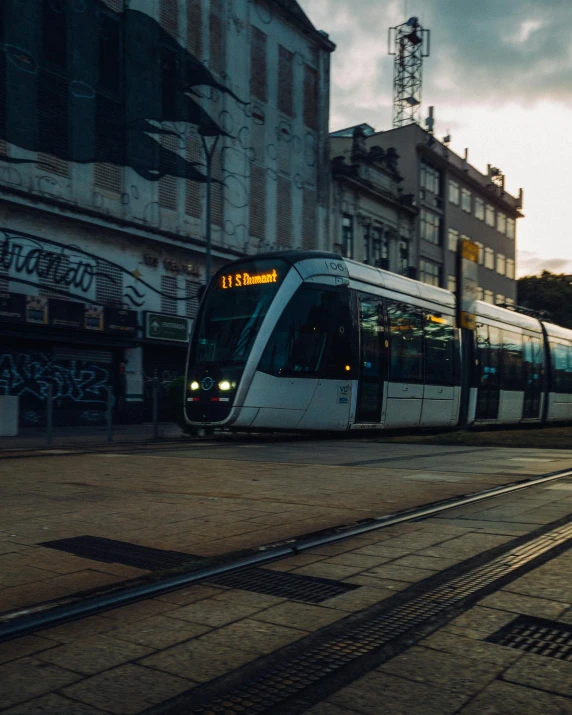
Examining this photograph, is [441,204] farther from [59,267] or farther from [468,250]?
[468,250]

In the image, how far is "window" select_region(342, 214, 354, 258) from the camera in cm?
4062

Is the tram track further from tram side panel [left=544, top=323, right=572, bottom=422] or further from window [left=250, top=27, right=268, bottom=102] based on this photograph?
window [left=250, top=27, right=268, bottom=102]

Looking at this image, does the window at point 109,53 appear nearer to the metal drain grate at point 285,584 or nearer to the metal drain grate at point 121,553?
the metal drain grate at point 121,553

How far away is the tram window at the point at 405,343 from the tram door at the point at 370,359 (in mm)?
484

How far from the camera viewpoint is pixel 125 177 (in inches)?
1081

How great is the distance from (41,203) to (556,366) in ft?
58.9

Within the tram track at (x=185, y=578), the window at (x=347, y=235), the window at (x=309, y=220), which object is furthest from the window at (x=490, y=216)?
the tram track at (x=185, y=578)

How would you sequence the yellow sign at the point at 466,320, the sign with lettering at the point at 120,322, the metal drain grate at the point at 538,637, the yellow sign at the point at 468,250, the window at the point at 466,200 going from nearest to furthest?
the metal drain grate at the point at 538,637 → the yellow sign at the point at 468,250 → the yellow sign at the point at 466,320 → the sign with lettering at the point at 120,322 → the window at the point at 466,200

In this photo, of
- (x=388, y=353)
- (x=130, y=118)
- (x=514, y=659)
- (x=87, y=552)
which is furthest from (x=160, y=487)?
(x=130, y=118)

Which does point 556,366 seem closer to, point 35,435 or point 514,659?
point 35,435

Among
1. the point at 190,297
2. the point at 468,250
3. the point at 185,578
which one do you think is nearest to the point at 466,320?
the point at 468,250

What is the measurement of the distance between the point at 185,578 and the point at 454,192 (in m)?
53.7

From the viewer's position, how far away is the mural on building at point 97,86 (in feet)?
78.4

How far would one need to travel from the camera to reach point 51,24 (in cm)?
2497
